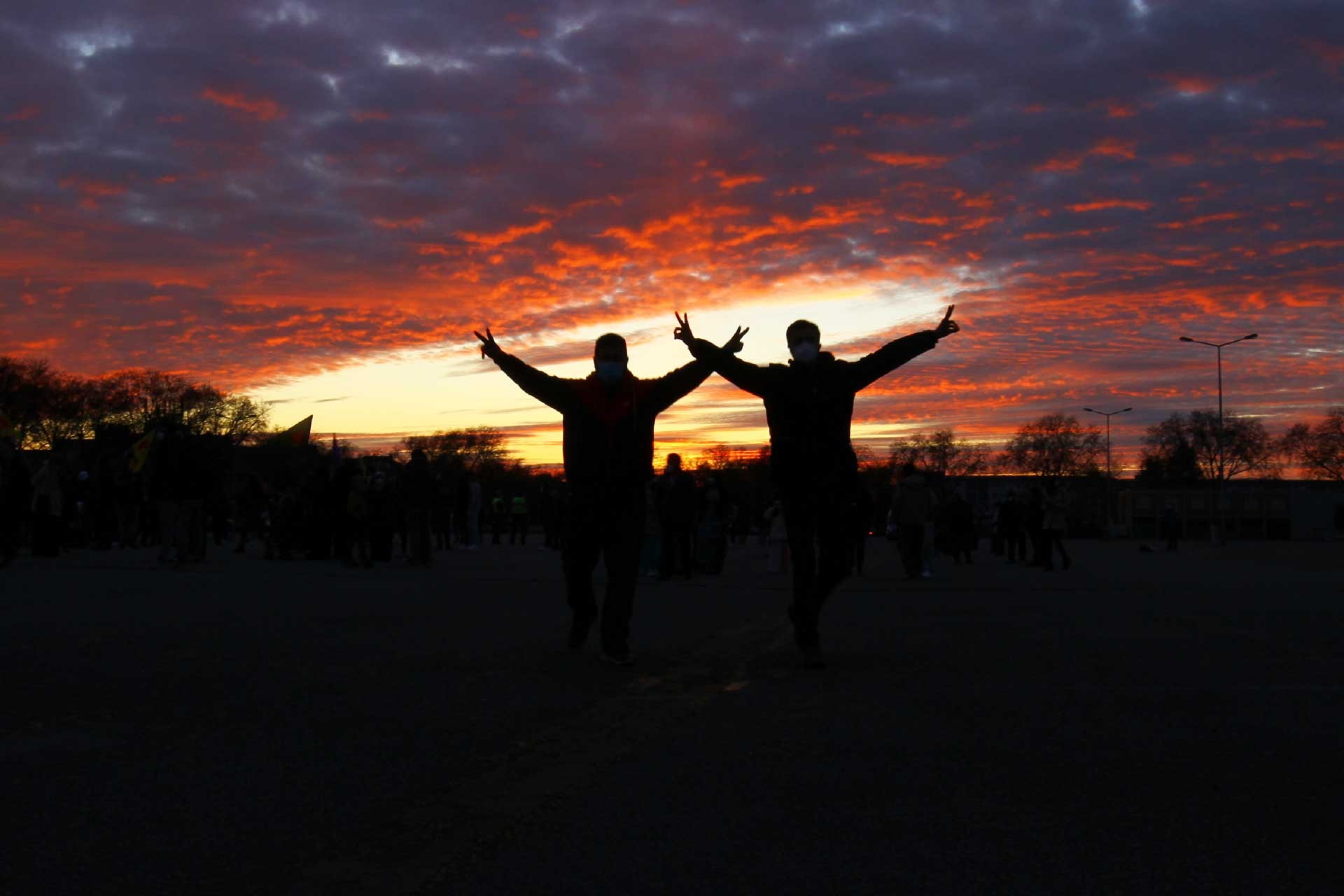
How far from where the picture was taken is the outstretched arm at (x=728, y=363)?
815cm

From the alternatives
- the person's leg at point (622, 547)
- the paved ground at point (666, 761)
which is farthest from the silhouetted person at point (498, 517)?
the person's leg at point (622, 547)

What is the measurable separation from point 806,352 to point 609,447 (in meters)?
1.22

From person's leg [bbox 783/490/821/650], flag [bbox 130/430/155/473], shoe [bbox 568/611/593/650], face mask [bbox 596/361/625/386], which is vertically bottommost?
shoe [bbox 568/611/593/650]

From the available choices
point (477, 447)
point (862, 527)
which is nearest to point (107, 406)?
point (477, 447)

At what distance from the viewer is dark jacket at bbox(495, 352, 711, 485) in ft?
27.0

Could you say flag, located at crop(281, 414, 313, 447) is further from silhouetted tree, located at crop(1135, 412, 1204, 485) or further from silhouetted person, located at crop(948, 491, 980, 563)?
silhouetted tree, located at crop(1135, 412, 1204, 485)

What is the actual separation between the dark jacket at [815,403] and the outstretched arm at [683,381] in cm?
22

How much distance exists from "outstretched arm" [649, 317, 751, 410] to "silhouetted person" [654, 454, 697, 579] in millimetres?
11836

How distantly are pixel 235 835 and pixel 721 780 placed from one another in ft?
4.90

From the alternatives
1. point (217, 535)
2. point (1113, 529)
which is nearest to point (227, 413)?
point (1113, 529)

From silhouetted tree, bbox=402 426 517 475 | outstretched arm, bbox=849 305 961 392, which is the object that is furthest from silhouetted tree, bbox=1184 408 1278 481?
outstretched arm, bbox=849 305 961 392

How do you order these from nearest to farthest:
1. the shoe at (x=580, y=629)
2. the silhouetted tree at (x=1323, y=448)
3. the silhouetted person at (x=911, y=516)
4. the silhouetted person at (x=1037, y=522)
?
the shoe at (x=580, y=629)
the silhouetted person at (x=911, y=516)
the silhouetted person at (x=1037, y=522)
the silhouetted tree at (x=1323, y=448)

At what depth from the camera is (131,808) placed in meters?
4.23

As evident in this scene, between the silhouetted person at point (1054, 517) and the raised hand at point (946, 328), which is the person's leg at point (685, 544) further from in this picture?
the raised hand at point (946, 328)
